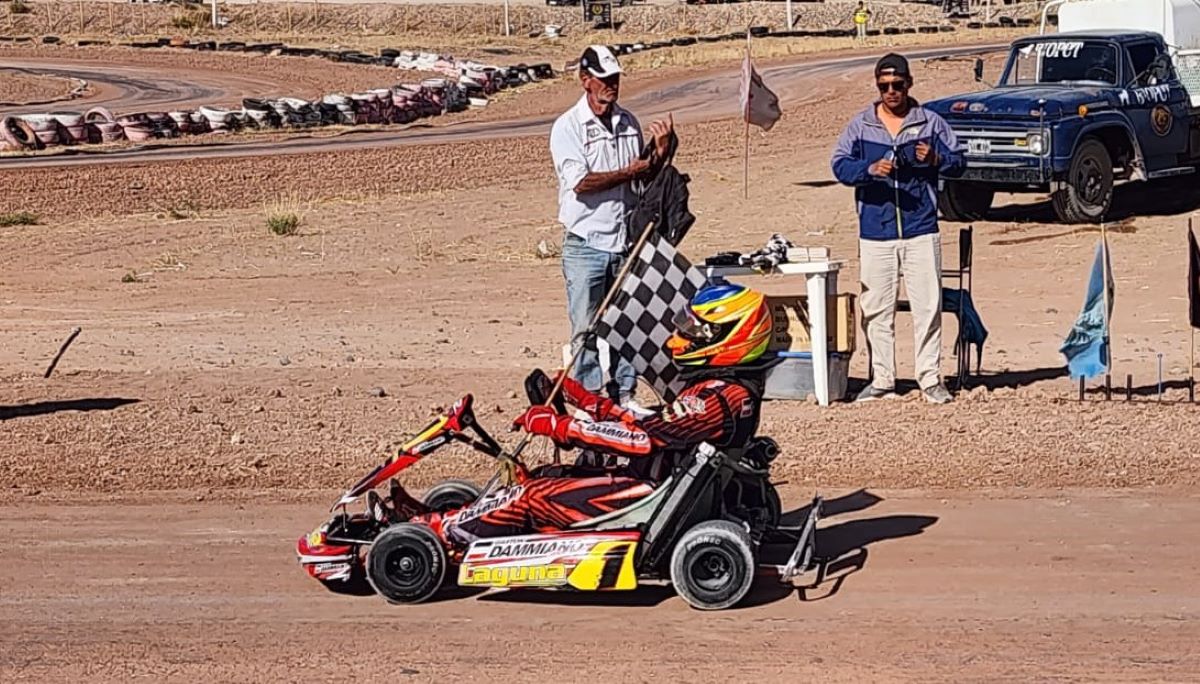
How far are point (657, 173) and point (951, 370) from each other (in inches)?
162

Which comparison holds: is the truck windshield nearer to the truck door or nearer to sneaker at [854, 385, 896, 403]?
the truck door

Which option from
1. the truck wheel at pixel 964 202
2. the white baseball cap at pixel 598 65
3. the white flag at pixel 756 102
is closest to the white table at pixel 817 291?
the white baseball cap at pixel 598 65

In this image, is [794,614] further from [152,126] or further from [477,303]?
[152,126]

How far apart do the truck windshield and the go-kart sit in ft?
45.0

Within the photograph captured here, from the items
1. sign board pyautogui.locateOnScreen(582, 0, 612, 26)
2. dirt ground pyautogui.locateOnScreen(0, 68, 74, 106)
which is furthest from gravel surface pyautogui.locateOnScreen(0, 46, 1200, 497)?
sign board pyautogui.locateOnScreen(582, 0, 612, 26)

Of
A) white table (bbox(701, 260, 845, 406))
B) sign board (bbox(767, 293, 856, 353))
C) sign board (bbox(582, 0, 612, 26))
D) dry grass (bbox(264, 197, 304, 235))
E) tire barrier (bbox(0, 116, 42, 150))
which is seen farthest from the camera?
sign board (bbox(582, 0, 612, 26))

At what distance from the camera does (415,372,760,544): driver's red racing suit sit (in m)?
6.48

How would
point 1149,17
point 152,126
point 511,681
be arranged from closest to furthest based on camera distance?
point 511,681
point 1149,17
point 152,126

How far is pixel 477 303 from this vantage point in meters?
15.7

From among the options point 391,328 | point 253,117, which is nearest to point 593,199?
point 391,328

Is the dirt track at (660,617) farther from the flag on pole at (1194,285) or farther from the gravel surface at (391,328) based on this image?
the flag on pole at (1194,285)

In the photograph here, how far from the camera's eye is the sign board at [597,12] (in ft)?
266

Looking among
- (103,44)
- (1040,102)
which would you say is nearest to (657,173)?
(1040,102)

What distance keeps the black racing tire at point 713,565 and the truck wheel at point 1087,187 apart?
12929 millimetres
